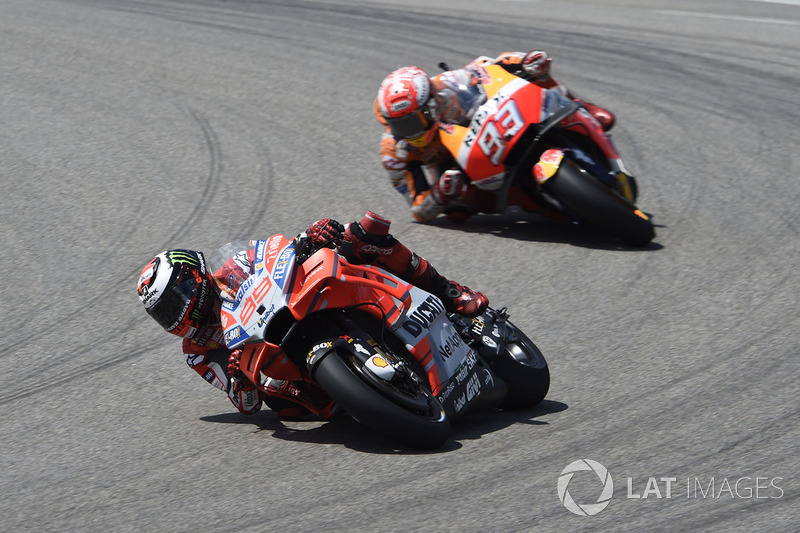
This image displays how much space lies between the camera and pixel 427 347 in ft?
17.3

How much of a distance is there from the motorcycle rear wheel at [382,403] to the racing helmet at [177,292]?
0.82 metres

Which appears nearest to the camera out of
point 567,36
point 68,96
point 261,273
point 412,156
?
point 261,273

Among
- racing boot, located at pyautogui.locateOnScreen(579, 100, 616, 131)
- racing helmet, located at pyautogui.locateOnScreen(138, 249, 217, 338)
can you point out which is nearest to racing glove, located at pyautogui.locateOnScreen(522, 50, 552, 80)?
racing boot, located at pyautogui.locateOnScreen(579, 100, 616, 131)

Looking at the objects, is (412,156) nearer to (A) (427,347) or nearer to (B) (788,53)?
(A) (427,347)

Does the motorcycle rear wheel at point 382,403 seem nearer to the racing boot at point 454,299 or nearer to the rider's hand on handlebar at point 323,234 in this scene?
the rider's hand on handlebar at point 323,234

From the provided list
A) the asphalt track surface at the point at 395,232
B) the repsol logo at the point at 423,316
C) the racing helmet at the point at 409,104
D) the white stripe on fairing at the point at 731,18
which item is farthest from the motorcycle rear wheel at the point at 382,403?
the white stripe on fairing at the point at 731,18

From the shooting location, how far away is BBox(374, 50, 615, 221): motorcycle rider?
27.9 feet

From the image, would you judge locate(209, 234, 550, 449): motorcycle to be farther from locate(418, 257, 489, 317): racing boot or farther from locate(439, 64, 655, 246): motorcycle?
locate(439, 64, 655, 246): motorcycle

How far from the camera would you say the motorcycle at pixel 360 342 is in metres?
4.80

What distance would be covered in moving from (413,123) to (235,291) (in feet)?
11.9

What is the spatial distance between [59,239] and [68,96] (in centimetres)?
444

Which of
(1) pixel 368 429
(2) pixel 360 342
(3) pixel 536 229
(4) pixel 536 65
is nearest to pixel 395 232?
(3) pixel 536 229

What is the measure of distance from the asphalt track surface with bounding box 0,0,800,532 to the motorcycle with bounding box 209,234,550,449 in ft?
0.76

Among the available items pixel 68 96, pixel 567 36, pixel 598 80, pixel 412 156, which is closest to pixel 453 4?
pixel 567 36
